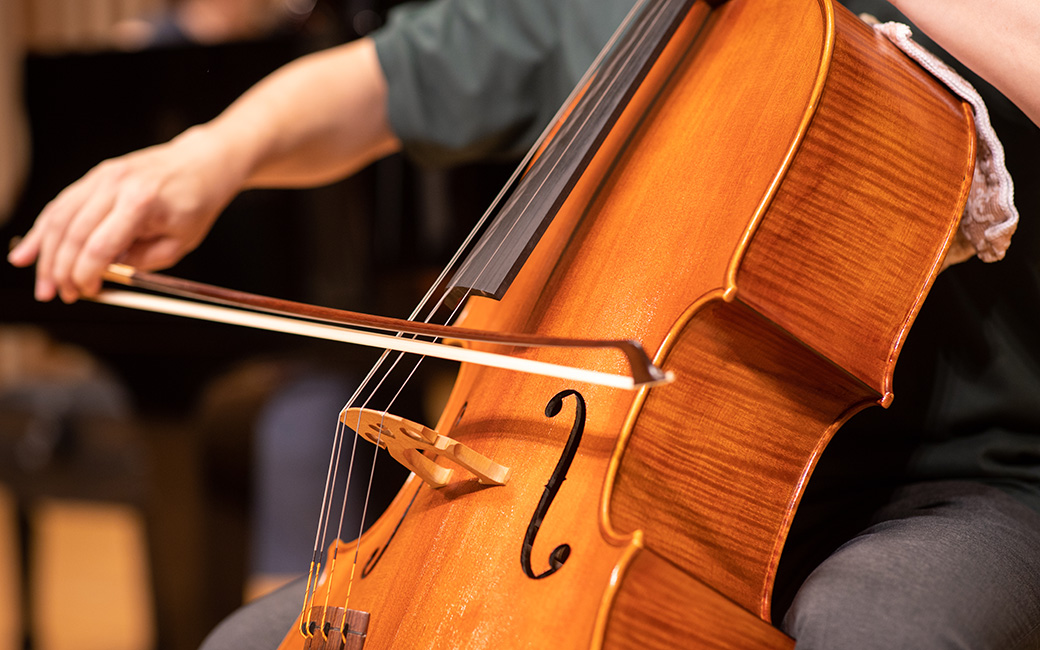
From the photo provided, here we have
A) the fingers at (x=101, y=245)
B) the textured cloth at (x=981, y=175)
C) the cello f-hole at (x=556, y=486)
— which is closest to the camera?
the cello f-hole at (x=556, y=486)

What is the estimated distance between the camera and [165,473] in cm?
122

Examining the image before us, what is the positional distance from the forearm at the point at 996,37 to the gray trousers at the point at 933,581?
0.81ft

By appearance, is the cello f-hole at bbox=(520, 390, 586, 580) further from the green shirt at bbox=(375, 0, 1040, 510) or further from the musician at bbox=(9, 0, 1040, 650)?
the green shirt at bbox=(375, 0, 1040, 510)

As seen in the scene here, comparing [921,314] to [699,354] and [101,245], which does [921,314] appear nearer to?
[699,354]

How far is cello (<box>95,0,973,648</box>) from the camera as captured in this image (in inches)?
15.3

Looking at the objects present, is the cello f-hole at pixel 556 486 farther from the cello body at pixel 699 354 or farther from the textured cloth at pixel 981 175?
the textured cloth at pixel 981 175

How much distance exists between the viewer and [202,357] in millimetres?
1221

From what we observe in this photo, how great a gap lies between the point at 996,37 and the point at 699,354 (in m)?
0.26

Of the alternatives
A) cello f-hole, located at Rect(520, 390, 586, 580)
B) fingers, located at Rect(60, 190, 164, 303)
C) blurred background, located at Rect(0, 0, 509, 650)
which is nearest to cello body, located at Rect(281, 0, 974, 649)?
cello f-hole, located at Rect(520, 390, 586, 580)

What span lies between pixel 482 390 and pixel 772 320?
170mm

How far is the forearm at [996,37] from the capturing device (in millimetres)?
470

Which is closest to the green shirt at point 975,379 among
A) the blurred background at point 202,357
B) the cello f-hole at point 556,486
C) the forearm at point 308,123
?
the cello f-hole at point 556,486

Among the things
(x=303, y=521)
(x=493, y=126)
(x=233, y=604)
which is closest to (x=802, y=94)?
(x=493, y=126)

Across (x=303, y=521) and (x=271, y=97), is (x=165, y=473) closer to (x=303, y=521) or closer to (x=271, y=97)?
(x=303, y=521)
